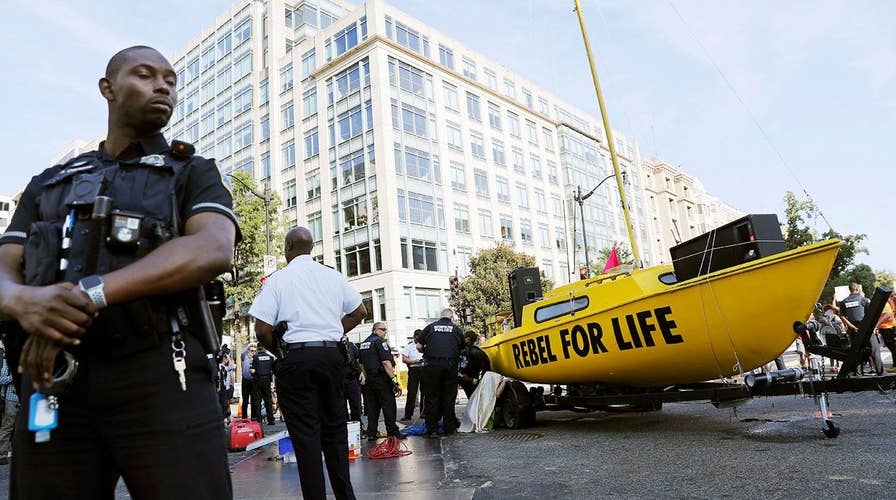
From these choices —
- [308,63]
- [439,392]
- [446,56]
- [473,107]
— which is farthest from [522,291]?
[308,63]

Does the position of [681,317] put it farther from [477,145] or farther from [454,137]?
[477,145]

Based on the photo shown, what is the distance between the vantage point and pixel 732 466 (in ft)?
16.8

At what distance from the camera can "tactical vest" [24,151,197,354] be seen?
5.11 ft

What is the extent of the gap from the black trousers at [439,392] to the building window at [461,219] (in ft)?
98.4

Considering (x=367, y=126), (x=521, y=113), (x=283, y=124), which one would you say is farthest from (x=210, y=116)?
(x=521, y=113)

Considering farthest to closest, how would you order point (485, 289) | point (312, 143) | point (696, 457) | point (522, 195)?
point (522, 195), point (312, 143), point (485, 289), point (696, 457)

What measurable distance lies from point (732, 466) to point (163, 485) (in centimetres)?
490

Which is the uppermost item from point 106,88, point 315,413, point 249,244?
point 249,244

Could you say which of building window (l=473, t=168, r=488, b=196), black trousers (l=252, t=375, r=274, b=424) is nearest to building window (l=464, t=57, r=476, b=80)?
building window (l=473, t=168, r=488, b=196)

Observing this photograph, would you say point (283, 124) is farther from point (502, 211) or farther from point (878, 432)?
point (878, 432)

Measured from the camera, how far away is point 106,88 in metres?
1.92

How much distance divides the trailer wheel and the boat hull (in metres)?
0.45

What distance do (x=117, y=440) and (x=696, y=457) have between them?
5.37m

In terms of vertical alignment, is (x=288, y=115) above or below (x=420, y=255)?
above
